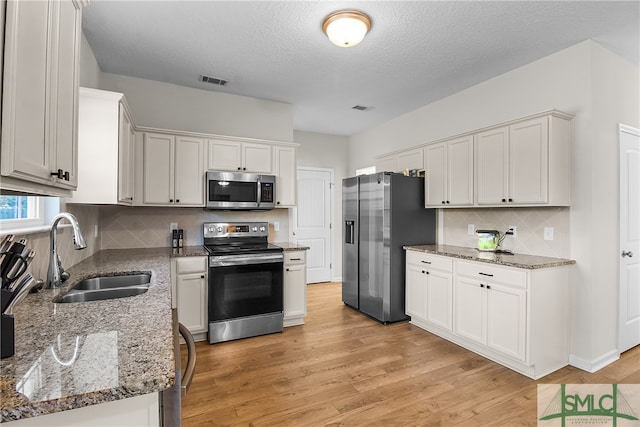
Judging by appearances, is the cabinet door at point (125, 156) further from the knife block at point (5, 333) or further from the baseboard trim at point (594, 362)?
the baseboard trim at point (594, 362)

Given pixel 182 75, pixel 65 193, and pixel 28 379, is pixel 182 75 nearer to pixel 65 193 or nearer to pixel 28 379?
pixel 65 193

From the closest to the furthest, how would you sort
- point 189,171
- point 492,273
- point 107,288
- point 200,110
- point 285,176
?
point 107,288
point 492,273
point 189,171
point 200,110
point 285,176

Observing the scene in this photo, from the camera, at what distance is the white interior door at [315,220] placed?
572 cm

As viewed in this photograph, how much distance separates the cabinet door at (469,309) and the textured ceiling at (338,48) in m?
2.10

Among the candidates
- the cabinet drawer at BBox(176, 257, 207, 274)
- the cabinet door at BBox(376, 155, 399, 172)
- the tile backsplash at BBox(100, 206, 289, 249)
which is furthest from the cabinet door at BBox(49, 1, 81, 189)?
the cabinet door at BBox(376, 155, 399, 172)

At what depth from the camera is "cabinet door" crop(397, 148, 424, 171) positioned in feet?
13.0

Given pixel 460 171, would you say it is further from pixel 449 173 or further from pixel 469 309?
pixel 469 309

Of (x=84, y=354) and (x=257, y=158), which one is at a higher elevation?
(x=257, y=158)

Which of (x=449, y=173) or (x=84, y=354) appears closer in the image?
(x=84, y=354)

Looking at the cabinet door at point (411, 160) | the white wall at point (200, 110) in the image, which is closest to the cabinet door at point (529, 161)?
the cabinet door at point (411, 160)

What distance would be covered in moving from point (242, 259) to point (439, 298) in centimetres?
204

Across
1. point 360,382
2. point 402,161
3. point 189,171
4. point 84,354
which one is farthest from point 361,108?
point 84,354

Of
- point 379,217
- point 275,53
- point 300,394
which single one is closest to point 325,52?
point 275,53

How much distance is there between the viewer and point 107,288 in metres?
2.13
